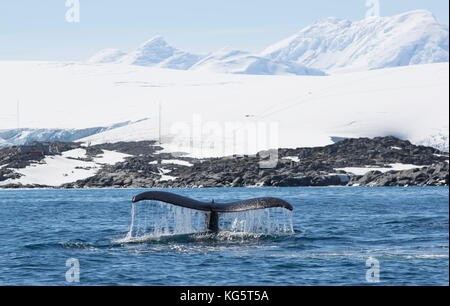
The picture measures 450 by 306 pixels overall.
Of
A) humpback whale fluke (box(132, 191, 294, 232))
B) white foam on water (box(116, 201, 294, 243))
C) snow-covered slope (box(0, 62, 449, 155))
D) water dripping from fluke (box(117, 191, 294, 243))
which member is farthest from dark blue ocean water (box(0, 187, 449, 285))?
snow-covered slope (box(0, 62, 449, 155))

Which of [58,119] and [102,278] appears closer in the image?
[102,278]

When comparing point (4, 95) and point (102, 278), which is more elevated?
point (4, 95)

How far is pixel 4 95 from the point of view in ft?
639

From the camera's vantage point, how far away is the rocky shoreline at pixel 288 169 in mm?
92562

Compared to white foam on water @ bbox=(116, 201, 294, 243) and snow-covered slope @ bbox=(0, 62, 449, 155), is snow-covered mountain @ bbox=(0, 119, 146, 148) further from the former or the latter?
white foam on water @ bbox=(116, 201, 294, 243)

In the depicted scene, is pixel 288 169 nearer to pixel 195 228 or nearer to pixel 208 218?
pixel 195 228

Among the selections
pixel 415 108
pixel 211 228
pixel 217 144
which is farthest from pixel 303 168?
pixel 211 228

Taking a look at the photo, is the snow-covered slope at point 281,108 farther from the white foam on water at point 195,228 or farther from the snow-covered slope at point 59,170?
the white foam on water at point 195,228

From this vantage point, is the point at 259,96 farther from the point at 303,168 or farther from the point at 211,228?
the point at 211,228

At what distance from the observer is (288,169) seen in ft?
331

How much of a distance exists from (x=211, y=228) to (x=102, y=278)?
8615 mm

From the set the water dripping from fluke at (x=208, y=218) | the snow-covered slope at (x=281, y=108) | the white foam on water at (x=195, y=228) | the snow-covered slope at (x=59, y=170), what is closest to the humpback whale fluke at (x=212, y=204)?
the water dripping from fluke at (x=208, y=218)

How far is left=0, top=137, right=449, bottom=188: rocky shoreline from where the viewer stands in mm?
92562
